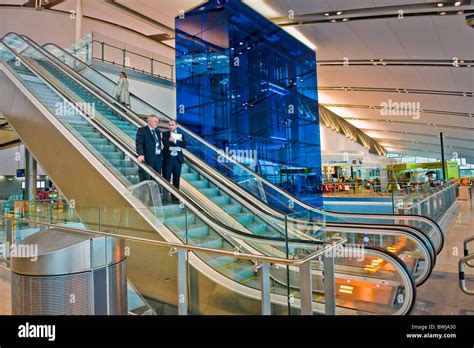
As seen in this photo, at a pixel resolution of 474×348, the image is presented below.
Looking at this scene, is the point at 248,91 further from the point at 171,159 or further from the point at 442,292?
the point at 442,292

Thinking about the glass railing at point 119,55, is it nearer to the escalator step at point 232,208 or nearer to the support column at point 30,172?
the support column at point 30,172

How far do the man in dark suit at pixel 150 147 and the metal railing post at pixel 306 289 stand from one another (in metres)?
3.43

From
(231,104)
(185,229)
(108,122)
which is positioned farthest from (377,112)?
(185,229)

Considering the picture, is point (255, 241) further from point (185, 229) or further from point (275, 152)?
point (275, 152)

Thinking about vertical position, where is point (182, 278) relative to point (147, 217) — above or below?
below

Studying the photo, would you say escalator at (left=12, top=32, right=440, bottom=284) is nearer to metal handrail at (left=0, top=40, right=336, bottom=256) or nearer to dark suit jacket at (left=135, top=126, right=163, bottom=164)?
metal handrail at (left=0, top=40, right=336, bottom=256)

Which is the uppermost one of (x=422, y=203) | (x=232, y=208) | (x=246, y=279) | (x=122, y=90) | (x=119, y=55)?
(x=119, y=55)

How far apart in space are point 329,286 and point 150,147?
362 centimetres

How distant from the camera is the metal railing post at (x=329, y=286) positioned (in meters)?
3.23

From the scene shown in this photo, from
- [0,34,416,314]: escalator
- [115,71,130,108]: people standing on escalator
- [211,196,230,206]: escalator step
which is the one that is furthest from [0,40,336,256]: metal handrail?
[115,71,130,108]: people standing on escalator

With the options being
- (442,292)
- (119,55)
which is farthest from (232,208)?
(119,55)

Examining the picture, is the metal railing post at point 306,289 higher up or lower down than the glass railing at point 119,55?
lower down

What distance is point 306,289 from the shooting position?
2740 millimetres

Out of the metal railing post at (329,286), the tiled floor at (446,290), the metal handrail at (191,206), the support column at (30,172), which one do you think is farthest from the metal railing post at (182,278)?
the support column at (30,172)
